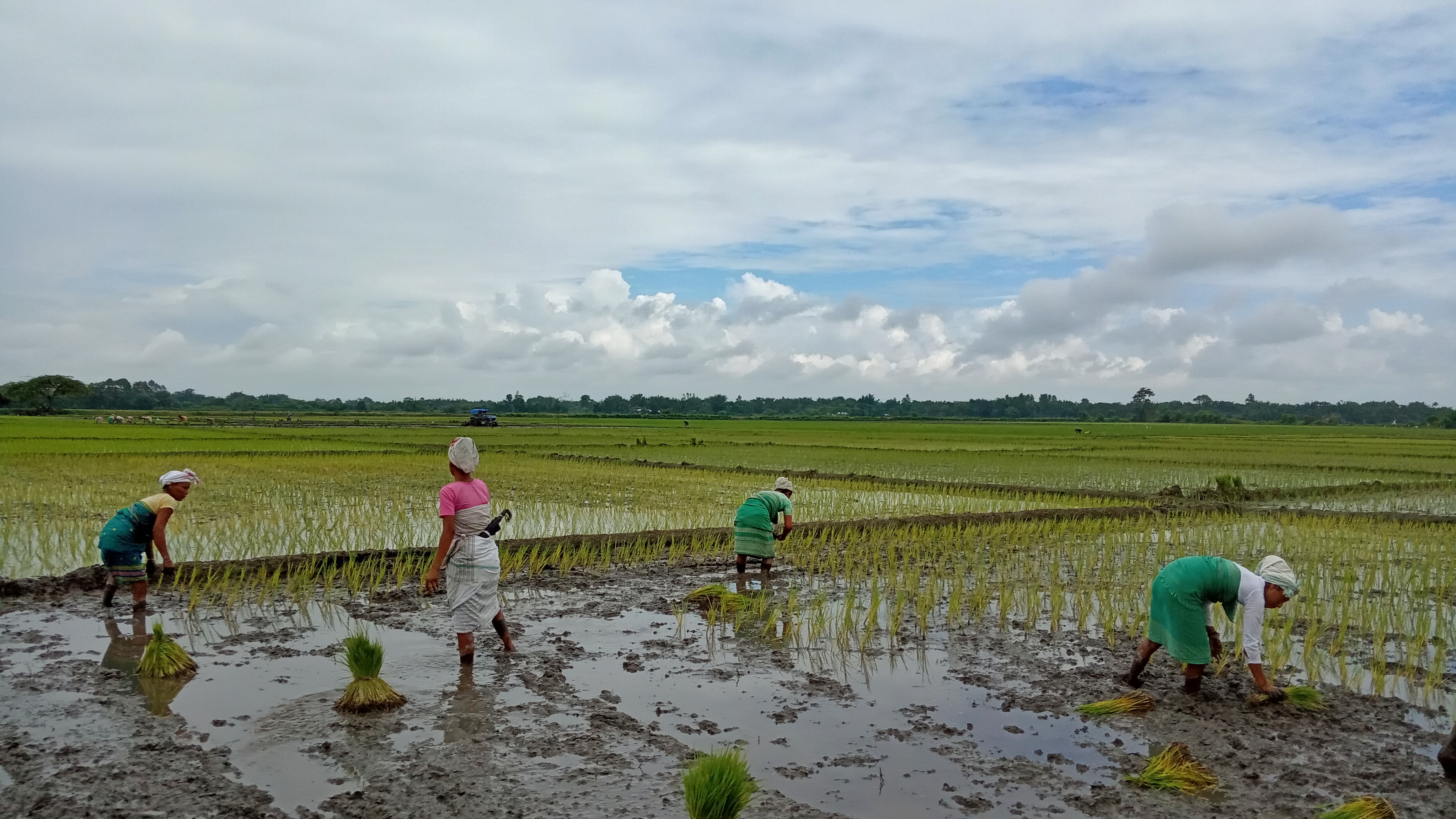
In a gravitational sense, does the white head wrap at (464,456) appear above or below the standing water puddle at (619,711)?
above

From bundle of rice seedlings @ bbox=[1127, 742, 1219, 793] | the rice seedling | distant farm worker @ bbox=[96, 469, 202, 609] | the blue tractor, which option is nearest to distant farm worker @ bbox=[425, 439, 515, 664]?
the rice seedling

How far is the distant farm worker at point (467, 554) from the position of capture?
5281 millimetres

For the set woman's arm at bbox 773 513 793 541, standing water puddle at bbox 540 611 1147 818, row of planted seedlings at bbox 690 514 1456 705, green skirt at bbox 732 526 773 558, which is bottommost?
standing water puddle at bbox 540 611 1147 818

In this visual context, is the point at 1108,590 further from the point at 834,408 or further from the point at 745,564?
the point at 834,408

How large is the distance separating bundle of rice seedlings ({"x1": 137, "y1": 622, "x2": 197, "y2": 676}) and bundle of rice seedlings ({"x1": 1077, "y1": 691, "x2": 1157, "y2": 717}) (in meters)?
4.71

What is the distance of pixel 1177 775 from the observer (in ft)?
12.9

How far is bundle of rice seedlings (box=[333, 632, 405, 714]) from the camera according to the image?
4.63 m

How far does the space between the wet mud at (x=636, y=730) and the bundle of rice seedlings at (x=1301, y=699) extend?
6 centimetres

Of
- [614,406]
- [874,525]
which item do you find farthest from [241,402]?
[874,525]

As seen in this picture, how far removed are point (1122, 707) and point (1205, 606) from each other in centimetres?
72

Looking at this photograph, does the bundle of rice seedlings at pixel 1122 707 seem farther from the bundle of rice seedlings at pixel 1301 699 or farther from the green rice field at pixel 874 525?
the green rice field at pixel 874 525

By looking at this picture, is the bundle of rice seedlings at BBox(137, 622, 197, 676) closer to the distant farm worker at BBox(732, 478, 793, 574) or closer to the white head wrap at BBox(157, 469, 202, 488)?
the white head wrap at BBox(157, 469, 202, 488)

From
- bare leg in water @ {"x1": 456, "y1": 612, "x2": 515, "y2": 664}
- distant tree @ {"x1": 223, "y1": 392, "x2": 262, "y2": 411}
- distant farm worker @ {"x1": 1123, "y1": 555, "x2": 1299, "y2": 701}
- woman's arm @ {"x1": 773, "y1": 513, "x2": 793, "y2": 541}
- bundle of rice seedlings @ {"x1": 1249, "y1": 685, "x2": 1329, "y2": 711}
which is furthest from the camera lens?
distant tree @ {"x1": 223, "y1": 392, "x2": 262, "y2": 411}

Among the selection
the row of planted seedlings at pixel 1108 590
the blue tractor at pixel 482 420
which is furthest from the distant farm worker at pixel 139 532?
the blue tractor at pixel 482 420
